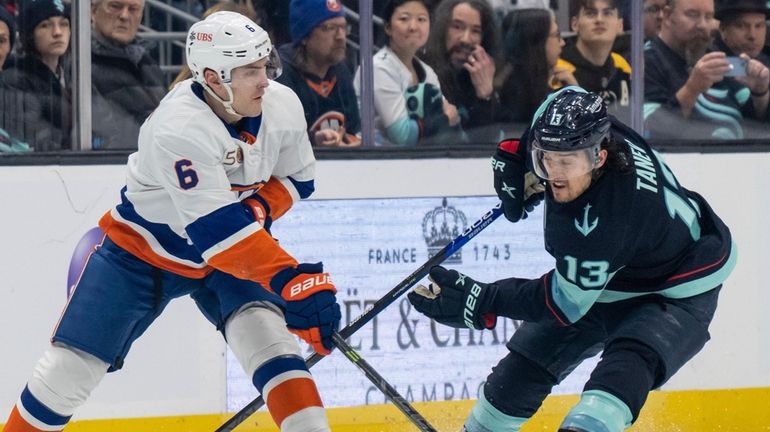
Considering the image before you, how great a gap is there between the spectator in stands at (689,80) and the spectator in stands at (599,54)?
9 centimetres

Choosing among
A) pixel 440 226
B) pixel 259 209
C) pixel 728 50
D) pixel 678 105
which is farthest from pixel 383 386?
pixel 728 50

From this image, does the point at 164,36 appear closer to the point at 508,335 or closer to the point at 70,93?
the point at 70,93

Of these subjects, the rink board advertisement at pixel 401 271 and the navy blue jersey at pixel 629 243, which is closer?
the navy blue jersey at pixel 629 243

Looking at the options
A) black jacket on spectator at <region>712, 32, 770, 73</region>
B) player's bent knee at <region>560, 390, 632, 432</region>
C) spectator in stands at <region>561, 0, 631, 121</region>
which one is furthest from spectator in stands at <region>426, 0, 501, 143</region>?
player's bent knee at <region>560, 390, 632, 432</region>

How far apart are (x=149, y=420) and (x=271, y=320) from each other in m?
1.00

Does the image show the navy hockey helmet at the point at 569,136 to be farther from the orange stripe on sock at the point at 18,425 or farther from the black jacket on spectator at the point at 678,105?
the black jacket on spectator at the point at 678,105

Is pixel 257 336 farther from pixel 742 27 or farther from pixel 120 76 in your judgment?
pixel 742 27

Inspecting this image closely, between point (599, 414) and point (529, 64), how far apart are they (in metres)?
1.81

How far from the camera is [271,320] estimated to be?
3.16m

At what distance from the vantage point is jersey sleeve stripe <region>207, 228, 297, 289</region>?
9.73ft

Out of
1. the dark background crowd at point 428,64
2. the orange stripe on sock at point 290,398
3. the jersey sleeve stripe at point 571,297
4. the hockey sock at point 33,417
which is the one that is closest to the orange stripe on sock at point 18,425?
the hockey sock at point 33,417

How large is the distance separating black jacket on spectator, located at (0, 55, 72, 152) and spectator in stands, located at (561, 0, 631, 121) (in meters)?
1.62

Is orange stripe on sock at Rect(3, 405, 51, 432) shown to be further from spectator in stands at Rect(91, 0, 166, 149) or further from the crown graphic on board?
the crown graphic on board

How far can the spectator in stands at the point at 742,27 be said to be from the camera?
4.46 m
